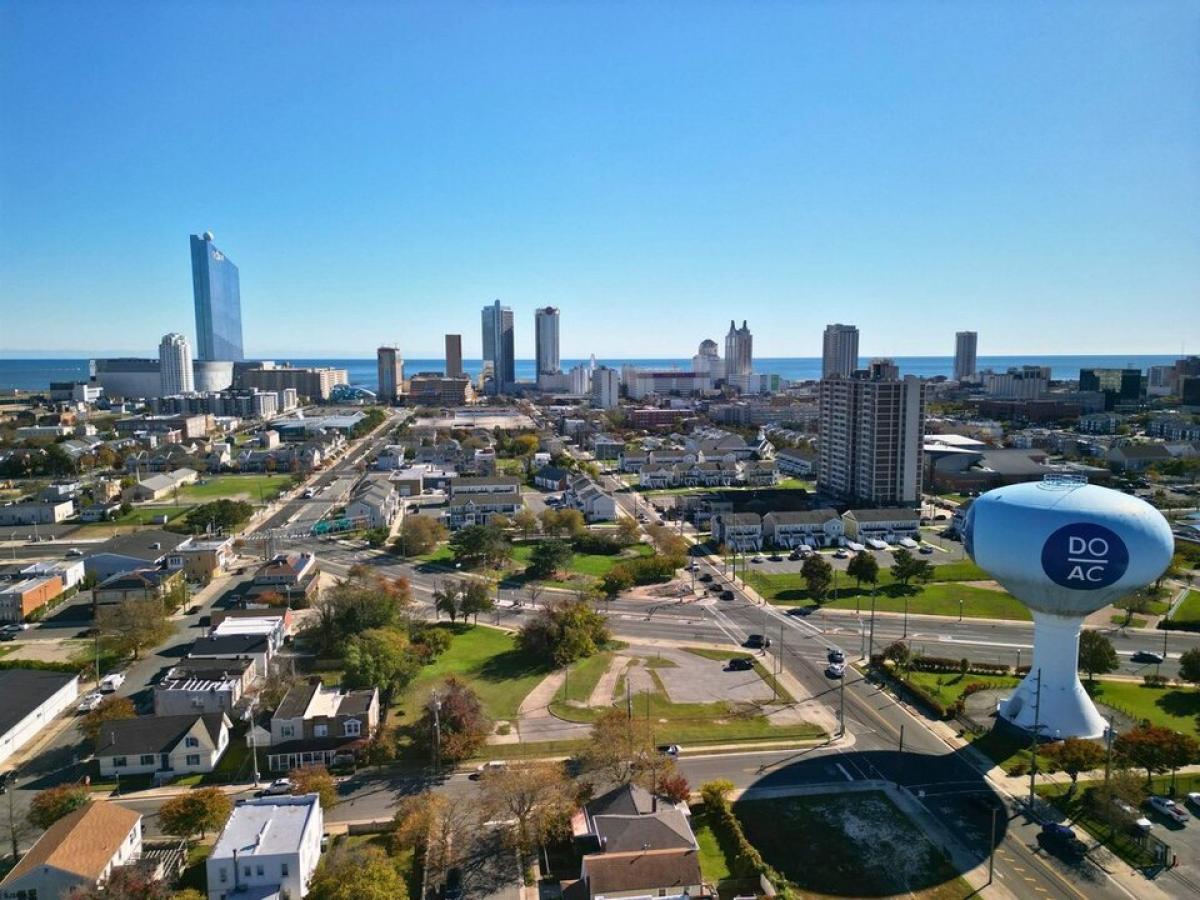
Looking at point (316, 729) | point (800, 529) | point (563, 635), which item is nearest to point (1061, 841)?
point (563, 635)

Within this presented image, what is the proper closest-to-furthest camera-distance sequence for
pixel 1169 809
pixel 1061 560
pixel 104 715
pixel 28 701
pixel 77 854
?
pixel 77 854 < pixel 1169 809 < pixel 1061 560 < pixel 104 715 < pixel 28 701

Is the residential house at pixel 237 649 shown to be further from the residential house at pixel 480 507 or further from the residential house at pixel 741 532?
the residential house at pixel 741 532

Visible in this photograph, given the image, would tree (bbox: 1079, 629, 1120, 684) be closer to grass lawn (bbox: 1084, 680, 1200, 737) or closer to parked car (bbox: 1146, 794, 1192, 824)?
grass lawn (bbox: 1084, 680, 1200, 737)

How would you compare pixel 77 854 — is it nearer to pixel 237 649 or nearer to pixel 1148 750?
pixel 237 649

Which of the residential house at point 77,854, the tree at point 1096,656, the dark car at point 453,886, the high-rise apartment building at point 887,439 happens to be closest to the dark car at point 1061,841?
the tree at point 1096,656

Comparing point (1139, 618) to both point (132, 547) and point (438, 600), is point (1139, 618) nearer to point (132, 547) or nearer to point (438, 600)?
point (438, 600)

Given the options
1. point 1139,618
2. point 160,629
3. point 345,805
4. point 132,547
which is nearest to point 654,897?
point 345,805
